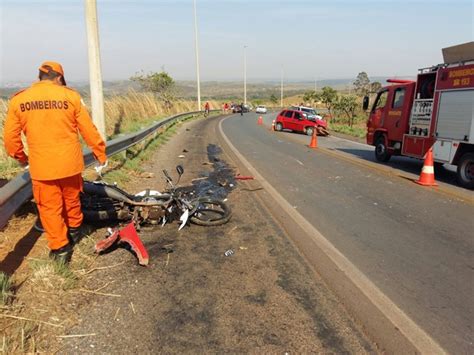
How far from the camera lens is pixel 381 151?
1293 centimetres

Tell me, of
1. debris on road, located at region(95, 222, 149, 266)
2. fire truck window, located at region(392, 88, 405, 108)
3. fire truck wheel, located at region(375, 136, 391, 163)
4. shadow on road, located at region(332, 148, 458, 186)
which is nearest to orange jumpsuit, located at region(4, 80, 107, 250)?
debris on road, located at region(95, 222, 149, 266)

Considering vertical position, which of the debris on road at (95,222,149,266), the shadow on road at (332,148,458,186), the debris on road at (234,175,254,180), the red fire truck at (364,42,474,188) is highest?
the red fire truck at (364,42,474,188)

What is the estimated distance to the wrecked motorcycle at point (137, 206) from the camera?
17.3 feet

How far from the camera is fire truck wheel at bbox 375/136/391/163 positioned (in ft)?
41.7

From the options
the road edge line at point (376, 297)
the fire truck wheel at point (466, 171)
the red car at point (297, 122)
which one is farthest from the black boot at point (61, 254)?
the red car at point (297, 122)

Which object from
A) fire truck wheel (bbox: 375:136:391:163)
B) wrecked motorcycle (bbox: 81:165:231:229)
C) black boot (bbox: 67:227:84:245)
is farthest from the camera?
fire truck wheel (bbox: 375:136:391:163)

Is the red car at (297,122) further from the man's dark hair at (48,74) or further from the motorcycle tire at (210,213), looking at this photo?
the man's dark hair at (48,74)

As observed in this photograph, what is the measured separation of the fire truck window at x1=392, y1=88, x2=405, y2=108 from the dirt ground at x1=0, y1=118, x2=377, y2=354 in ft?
27.0

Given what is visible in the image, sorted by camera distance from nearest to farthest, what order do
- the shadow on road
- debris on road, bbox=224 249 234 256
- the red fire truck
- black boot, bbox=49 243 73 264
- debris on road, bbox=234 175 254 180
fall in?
black boot, bbox=49 243 73 264, debris on road, bbox=224 249 234 256, the red fire truck, debris on road, bbox=234 175 254 180, the shadow on road

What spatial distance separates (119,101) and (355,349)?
901 inches

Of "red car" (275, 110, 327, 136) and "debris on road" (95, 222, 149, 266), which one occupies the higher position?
"debris on road" (95, 222, 149, 266)

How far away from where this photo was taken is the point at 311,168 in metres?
11.4

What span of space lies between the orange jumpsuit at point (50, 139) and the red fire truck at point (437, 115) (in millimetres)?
8692

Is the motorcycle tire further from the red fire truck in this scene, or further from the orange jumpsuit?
the red fire truck
